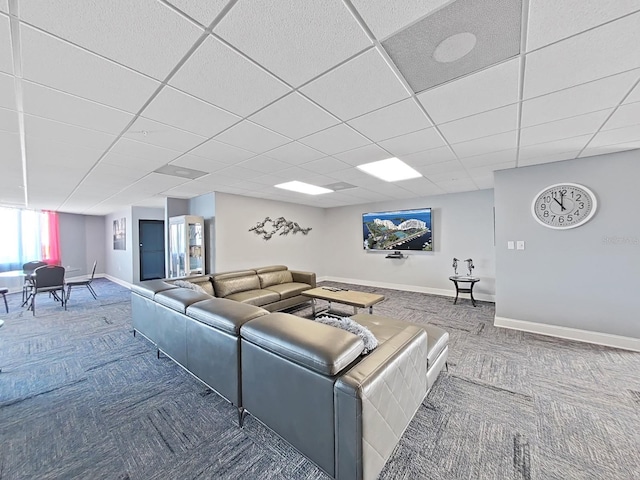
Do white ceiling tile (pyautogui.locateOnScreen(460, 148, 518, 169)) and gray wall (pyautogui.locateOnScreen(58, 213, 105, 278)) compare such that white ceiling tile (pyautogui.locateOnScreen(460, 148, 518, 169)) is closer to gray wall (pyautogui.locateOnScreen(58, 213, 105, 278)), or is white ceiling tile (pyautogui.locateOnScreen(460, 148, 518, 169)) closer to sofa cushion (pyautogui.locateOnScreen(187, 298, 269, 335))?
sofa cushion (pyautogui.locateOnScreen(187, 298, 269, 335))

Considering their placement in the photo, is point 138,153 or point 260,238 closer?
point 138,153

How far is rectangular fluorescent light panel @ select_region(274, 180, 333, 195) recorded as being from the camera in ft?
15.4

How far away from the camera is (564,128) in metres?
2.41

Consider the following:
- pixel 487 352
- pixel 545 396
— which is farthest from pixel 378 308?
pixel 545 396

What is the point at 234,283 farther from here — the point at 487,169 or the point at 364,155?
the point at 487,169

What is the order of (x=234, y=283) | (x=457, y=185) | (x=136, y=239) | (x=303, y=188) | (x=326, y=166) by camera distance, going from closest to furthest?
(x=326, y=166) < (x=234, y=283) < (x=457, y=185) < (x=303, y=188) < (x=136, y=239)

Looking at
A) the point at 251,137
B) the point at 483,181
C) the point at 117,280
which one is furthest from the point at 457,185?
the point at 117,280

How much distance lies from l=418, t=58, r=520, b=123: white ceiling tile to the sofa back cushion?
395 centimetres

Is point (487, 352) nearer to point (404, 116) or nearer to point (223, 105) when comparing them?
point (404, 116)

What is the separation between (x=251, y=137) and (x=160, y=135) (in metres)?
0.83

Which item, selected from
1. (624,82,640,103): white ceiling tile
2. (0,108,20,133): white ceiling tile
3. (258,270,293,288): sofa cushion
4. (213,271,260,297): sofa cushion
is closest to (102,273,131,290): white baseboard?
(213,271,260,297): sofa cushion

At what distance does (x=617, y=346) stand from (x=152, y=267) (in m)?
10.2

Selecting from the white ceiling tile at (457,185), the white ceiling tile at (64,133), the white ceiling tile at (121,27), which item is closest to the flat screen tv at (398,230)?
the white ceiling tile at (457,185)

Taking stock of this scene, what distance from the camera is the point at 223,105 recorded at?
190cm
